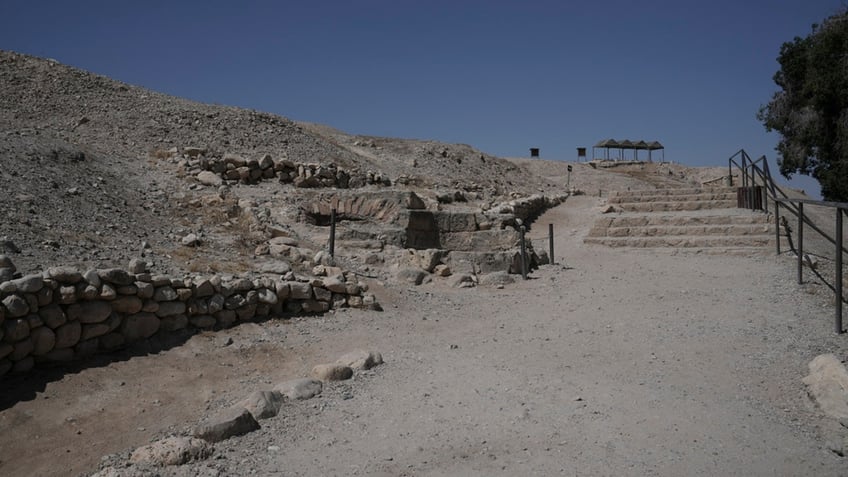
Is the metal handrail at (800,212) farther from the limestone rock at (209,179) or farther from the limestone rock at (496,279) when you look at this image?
the limestone rock at (209,179)

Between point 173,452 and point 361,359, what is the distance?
1982mm

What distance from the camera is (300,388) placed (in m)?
4.61

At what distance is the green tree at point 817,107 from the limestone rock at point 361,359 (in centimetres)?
1478

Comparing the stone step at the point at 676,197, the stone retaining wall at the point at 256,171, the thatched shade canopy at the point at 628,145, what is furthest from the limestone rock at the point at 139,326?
the thatched shade canopy at the point at 628,145

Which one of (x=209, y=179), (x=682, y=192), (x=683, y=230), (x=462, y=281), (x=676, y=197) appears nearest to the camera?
(x=462, y=281)

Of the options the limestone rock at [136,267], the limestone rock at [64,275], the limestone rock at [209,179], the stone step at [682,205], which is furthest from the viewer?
the stone step at [682,205]

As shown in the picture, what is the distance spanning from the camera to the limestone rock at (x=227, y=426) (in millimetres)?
3836

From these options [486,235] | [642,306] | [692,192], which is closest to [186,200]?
[486,235]

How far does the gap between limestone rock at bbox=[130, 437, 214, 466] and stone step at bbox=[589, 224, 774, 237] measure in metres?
11.9

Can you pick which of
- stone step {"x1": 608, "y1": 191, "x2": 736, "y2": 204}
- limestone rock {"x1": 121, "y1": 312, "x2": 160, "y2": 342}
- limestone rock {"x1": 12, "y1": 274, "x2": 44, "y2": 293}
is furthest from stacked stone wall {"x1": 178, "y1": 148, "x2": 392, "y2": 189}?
limestone rock {"x1": 12, "y1": 274, "x2": 44, "y2": 293}

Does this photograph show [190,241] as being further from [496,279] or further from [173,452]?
[173,452]

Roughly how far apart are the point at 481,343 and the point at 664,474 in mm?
2966

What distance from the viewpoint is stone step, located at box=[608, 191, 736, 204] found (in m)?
15.4

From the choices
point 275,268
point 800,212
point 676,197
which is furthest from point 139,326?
point 676,197
